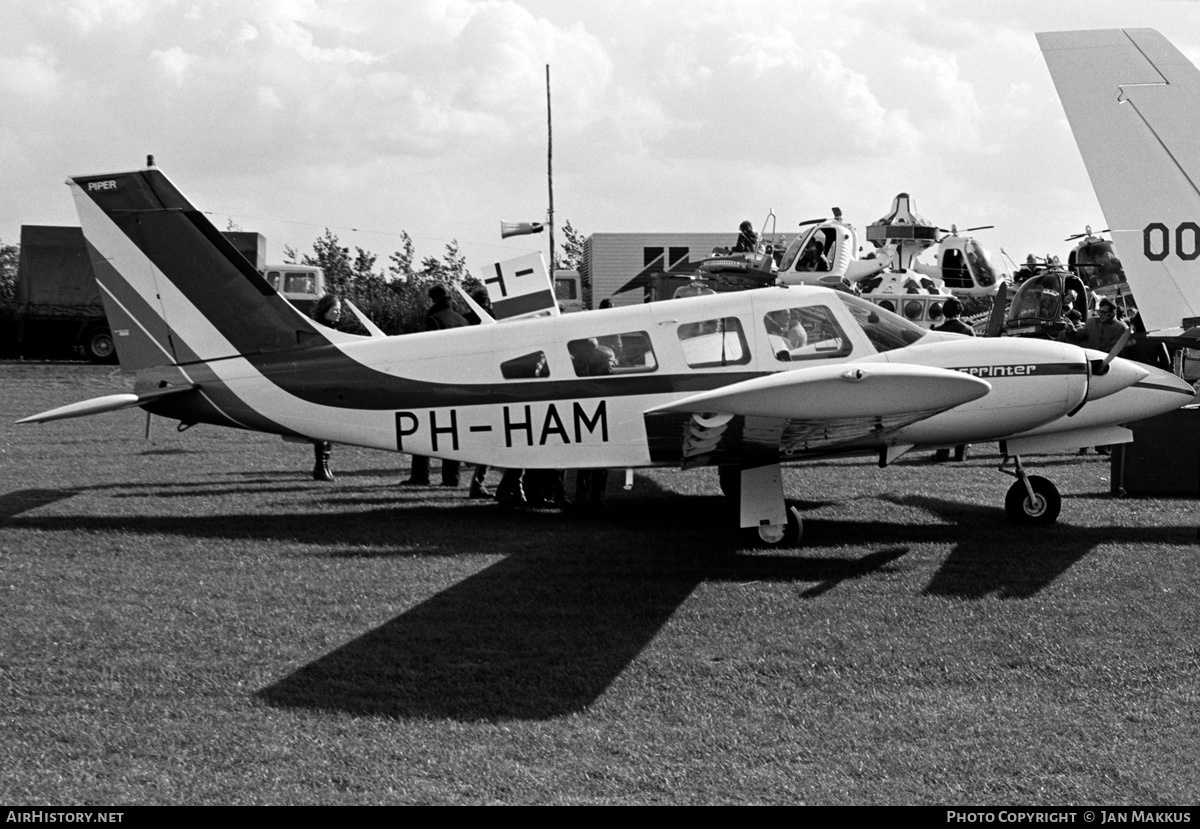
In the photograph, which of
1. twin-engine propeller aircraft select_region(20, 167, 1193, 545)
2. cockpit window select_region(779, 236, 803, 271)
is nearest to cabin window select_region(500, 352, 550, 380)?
twin-engine propeller aircraft select_region(20, 167, 1193, 545)

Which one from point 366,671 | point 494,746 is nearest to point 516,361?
point 366,671

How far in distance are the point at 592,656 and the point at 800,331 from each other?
4282mm

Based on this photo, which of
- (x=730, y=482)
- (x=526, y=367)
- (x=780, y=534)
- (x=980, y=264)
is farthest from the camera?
(x=980, y=264)

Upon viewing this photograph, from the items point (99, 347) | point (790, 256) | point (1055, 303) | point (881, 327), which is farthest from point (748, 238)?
point (99, 347)

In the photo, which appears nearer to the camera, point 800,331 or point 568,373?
point 800,331

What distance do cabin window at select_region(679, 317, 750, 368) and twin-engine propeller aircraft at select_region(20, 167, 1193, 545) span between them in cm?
2

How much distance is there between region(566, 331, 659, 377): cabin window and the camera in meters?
9.94

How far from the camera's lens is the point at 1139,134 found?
299 inches

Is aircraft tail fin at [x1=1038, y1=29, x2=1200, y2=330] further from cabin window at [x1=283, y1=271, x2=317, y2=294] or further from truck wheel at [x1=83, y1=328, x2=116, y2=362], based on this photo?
truck wheel at [x1=83, y1=328, x2=116, y2=362]

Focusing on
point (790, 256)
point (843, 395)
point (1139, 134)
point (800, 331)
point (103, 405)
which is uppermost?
point (790, 256)

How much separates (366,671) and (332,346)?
5.14 m

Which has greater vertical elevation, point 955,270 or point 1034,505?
point 955,270

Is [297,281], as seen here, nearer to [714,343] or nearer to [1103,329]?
[1103,329]

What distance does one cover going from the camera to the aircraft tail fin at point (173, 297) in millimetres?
10617
